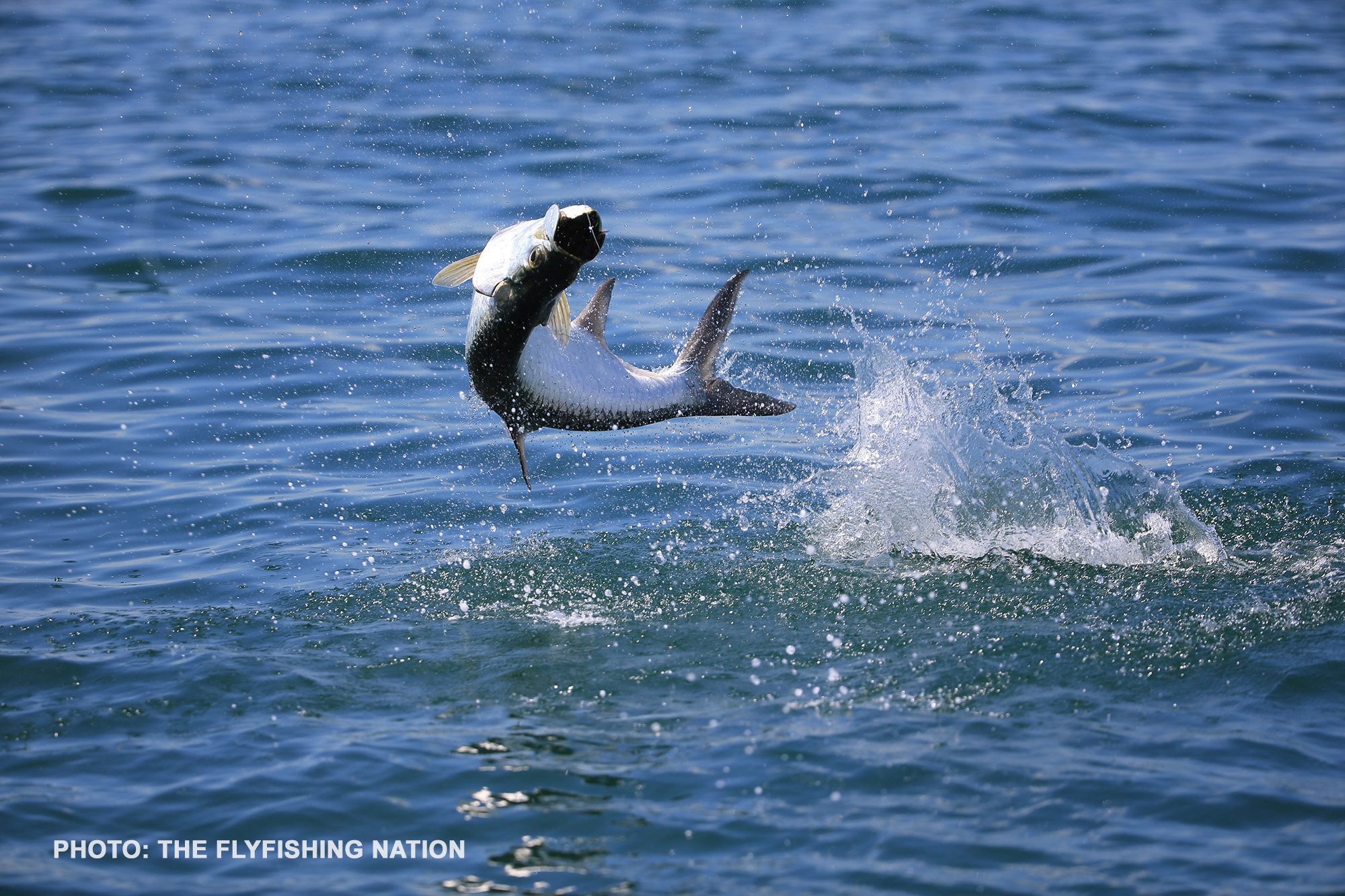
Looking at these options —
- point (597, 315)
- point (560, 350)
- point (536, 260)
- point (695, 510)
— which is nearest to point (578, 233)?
point (536, 260)

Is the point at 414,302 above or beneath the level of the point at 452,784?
above

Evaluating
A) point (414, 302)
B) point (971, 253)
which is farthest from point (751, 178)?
point (414, 302)

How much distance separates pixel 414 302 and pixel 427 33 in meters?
10.1

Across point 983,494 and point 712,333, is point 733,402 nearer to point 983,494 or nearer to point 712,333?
point 712,333

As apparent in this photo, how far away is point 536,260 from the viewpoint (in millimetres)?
4711

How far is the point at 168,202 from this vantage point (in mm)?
12883

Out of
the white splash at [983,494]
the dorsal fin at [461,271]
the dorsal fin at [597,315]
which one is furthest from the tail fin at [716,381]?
the white splash at [983,494]

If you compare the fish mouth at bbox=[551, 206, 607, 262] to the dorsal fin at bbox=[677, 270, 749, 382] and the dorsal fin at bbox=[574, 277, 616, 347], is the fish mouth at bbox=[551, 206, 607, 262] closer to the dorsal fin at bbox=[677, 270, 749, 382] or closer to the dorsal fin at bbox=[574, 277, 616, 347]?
the dorsal fin at bbox=[574, 277, 616, 347]

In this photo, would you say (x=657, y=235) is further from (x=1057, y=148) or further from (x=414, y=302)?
(x=1057, y=148)

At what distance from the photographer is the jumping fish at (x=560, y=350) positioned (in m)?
4.71

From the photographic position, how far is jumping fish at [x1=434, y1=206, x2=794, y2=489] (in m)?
4.71

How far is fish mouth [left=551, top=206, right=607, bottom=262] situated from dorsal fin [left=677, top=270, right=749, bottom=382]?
1115 mm

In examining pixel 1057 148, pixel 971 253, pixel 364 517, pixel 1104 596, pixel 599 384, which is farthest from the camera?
pixel 1057 148

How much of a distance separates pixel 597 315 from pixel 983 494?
8.26 feet
